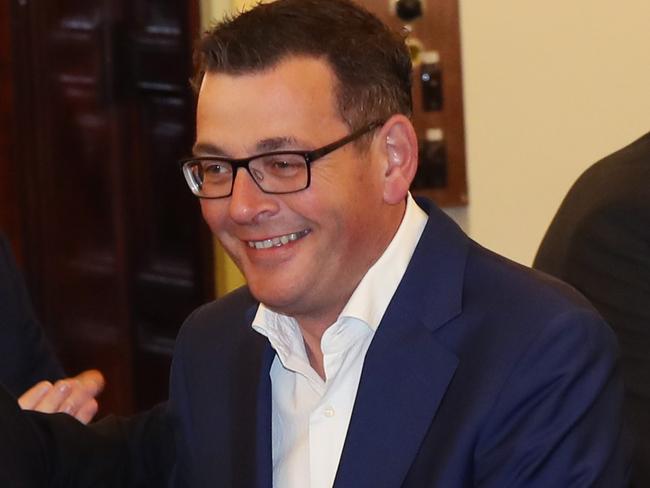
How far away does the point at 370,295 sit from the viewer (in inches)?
71.7

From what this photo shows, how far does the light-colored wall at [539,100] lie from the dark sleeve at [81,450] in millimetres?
1459

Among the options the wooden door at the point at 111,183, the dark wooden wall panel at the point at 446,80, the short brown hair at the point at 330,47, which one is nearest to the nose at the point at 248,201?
the short brown hair at the point at 330,47

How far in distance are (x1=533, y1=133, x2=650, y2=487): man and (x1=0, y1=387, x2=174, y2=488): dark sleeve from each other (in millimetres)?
769

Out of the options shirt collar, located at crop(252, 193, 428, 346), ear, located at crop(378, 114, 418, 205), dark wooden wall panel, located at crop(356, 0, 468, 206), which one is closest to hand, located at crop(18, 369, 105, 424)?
shirt collar, located at crop(252, 193, 428, 346)

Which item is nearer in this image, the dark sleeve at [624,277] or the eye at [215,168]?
the eye at [215,168]

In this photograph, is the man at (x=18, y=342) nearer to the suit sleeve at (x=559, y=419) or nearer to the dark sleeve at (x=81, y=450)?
the dark sleeve at (x=81, y=450)

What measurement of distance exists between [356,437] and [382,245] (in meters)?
0.27

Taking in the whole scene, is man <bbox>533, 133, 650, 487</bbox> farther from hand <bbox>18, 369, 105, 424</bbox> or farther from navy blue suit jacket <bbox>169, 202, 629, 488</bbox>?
hand <bbox>18, 369, 105, 424</bbox>

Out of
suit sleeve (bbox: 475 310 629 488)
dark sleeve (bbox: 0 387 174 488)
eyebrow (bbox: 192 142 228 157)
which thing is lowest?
dark sleeve (bbox: 0 387 174 488)

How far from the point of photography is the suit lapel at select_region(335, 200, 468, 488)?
67.8 inches

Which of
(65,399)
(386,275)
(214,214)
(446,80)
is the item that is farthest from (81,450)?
(446,80)

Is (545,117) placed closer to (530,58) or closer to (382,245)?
(530,58)

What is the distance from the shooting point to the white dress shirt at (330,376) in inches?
71.1

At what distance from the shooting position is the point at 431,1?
333cm
